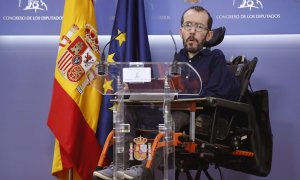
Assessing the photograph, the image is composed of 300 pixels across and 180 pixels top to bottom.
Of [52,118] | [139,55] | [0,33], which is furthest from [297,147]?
[0,33]

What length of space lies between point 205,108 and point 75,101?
1.32 m

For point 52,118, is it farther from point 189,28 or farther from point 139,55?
point 189,28

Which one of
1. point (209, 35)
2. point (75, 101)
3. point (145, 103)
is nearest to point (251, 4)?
point (209, 35)

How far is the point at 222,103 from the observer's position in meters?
2.62

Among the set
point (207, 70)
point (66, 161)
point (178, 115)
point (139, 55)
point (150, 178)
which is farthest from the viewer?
point (139, 55)

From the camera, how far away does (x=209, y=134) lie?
2746 mm

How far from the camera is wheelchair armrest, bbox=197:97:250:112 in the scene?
255 cm

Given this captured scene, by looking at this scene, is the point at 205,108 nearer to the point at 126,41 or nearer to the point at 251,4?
the point at 126,41

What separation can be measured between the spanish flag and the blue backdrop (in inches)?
18.3

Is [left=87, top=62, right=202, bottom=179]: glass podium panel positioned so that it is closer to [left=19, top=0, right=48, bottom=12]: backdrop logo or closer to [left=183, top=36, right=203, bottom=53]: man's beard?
[left=183, top=36, right=203, bottom=53]: man's beard

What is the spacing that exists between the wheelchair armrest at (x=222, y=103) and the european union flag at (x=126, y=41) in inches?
52.6

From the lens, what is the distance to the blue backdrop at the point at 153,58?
4.02 metres

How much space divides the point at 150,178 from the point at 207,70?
1.06 metres

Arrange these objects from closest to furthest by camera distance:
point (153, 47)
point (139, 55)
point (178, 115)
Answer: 1. point (178, 115)
2. point (139, 55)
3. point (153, 47)
